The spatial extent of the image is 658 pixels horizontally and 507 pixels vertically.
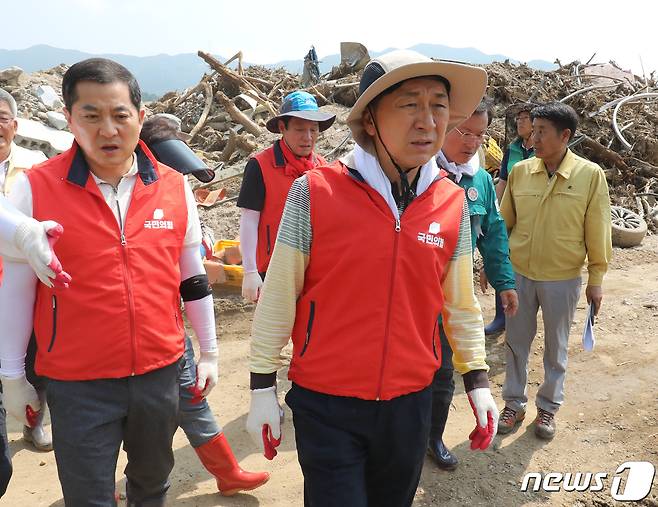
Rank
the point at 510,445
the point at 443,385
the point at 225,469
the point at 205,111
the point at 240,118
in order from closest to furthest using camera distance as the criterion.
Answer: the point at 225,469 < the point at 443,385 < the point at 510,445 < the point at 240,118 < the point at 205,111

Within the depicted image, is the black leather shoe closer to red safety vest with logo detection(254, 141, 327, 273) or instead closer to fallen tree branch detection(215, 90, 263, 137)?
red safety vest with logo detection(254, 141, 327, 273)

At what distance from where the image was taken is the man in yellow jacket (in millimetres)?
3670

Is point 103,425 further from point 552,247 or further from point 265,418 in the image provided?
point 552,247

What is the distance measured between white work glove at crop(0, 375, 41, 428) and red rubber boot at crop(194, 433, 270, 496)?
1.15 metres

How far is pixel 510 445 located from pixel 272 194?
7.51ft

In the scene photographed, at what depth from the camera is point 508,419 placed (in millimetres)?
3869

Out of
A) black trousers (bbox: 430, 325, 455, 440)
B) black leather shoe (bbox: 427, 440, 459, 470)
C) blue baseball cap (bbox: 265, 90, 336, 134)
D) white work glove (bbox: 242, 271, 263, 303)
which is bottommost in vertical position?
black leather shoe (bbox: 427, 440, 459, 470)

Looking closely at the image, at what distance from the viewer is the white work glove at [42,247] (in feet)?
5.90

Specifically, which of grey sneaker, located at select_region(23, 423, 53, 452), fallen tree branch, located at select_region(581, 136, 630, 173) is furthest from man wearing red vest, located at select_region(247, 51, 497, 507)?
fallen tree branch, located at select_region(581, 136, 630, 173)

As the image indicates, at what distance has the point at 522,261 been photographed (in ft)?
12.7

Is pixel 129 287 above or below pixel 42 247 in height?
below

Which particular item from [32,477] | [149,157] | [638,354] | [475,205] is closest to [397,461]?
[149,157]

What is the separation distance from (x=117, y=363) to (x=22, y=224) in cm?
56

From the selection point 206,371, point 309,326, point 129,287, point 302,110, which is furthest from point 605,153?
point 129,287
